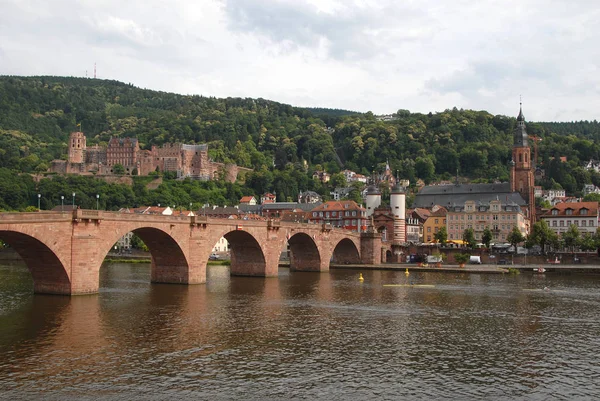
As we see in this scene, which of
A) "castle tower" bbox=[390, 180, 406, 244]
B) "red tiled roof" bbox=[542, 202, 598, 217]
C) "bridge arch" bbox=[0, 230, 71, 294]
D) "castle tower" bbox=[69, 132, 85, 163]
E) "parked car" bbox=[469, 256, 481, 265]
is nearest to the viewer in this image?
"bridge arch" bbox=[0, 230, 71, 294]

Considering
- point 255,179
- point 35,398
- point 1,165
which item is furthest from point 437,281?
point 1,165

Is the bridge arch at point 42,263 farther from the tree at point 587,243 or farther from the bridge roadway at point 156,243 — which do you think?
the tree at point 587,243

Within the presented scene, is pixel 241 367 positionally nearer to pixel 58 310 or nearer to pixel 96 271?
pixel 58 310

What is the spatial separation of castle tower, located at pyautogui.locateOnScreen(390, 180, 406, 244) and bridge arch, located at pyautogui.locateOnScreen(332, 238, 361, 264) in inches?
597

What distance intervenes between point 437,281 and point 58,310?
43.5 metres

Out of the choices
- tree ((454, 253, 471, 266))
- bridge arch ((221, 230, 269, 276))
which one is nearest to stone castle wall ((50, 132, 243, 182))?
tree ((454, 253, 471, 266))

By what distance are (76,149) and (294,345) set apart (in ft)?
587

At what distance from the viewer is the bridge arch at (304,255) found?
3182 inches

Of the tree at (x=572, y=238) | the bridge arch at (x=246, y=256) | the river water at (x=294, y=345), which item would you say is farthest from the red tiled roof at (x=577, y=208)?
the bridge arch at (x=246, y=256)

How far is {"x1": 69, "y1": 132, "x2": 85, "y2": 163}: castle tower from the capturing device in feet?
638

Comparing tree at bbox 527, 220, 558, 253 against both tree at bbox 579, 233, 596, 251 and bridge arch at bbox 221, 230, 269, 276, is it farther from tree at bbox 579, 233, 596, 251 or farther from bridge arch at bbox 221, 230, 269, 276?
bridge arch at bbox 221, 230, 269, 276

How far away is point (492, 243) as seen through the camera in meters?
109

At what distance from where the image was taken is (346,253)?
96188mm

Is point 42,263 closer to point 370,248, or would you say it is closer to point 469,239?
point 370,248
